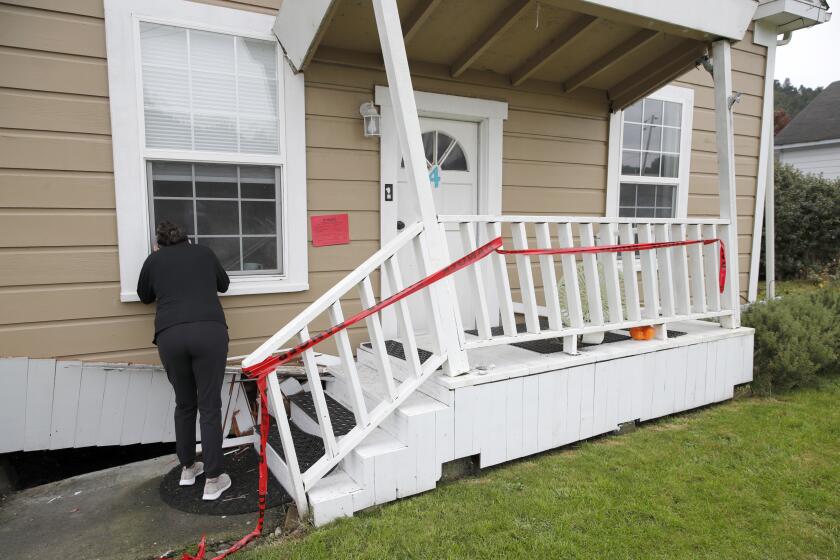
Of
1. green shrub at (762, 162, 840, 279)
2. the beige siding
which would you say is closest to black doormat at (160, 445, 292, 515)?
the beige siding

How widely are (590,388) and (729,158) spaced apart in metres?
2.14

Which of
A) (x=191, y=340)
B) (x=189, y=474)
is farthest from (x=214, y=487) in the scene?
(x=191, y=340)

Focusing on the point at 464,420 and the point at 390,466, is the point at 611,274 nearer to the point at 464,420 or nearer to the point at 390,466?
the point at 464,420

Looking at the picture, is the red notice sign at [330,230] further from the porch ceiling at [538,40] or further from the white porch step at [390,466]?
the white porch step at [390,466]

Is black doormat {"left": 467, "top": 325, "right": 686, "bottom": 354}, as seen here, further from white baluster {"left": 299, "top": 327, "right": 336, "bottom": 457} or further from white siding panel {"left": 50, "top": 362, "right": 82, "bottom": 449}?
white siding panel {"left": 50, "top": 362, "right": 82, "bottom": 449}

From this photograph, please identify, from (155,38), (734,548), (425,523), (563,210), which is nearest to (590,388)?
(734,548)

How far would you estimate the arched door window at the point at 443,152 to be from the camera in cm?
435

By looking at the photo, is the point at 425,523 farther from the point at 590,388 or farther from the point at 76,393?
the point at 76,393

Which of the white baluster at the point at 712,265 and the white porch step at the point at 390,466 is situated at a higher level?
the white baluster at the point at 712,265

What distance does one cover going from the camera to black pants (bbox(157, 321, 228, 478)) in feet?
9.16

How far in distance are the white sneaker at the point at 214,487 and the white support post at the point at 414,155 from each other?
4.47 feet

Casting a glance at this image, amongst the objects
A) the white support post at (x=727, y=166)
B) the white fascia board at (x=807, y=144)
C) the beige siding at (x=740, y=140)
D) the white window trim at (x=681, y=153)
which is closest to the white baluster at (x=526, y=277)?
the white support post at (x=727, y=166)

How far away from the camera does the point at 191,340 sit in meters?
2.78

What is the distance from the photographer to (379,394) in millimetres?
3129
